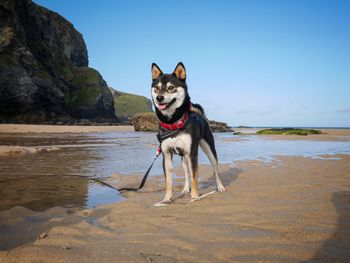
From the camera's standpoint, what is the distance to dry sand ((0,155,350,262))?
7.40 feet

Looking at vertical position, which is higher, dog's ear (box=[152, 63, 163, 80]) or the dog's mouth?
dog's ear (box=[152, 63, 163, 80])

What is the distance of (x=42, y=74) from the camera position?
5162 cm

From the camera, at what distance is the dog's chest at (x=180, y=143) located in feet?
15.9

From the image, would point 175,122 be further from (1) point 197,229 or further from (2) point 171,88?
(1) point 197,229

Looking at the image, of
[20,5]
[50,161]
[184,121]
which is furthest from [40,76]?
[184,121]

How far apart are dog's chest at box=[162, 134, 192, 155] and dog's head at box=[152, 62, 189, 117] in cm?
45

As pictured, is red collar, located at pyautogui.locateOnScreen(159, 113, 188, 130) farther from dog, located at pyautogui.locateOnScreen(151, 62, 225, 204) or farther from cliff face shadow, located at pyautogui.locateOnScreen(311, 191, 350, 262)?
cliff face shadow, located at pyautogui.locateOnScreen(311, 191, 350, 262)

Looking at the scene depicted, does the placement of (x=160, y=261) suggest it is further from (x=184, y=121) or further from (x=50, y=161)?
(x=50, y=161)

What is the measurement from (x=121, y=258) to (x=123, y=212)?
1.73 metres

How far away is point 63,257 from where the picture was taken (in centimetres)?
217

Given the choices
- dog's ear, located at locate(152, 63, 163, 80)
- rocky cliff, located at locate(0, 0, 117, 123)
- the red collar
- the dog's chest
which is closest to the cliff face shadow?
the dog's chest

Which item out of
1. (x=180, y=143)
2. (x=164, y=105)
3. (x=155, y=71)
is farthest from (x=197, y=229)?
(x=155, y=71)

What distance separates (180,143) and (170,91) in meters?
0.95

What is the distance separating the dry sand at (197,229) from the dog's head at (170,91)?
5.55 ft
